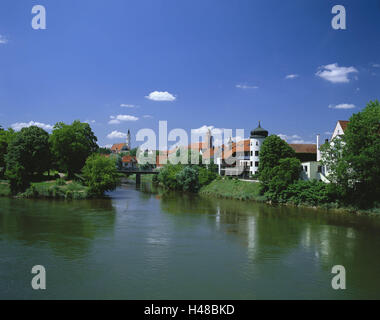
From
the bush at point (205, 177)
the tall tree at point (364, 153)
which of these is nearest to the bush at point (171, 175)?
the bush at point (205, 177)

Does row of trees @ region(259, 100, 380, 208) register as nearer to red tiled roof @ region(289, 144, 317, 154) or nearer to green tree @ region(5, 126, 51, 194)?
red tiled roof @ region(289, 144, 317, 154)

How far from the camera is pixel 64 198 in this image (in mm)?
43344

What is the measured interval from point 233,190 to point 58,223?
29.1 m

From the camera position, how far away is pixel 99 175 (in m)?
45.2

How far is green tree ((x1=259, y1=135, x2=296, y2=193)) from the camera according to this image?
43.8 metres

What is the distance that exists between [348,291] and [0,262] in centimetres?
1729

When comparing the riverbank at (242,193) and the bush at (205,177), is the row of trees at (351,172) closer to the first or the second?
the riverbank at (242,193)

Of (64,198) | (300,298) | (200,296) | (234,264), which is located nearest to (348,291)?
(300,298)

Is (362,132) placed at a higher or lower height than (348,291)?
higher

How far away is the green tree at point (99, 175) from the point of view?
147 feet

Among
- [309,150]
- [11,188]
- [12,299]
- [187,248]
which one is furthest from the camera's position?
[309,150]

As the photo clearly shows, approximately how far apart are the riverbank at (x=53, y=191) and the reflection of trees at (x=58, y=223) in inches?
127

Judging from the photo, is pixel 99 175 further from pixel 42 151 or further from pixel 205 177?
pixel 205 177

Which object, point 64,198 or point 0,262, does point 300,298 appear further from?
point 64,198
